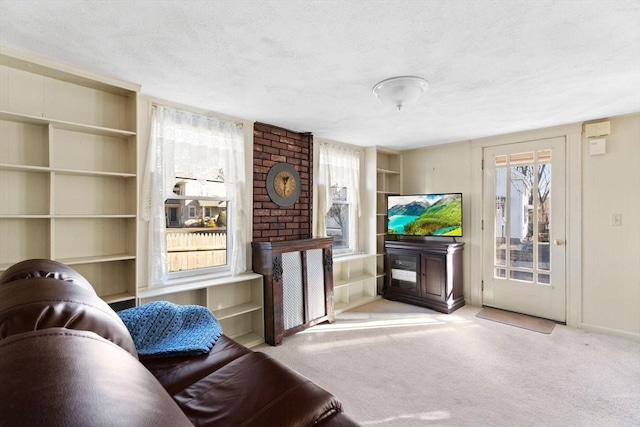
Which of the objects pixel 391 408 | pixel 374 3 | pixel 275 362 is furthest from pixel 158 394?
pixel 391 408

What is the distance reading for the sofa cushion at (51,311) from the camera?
0.76 m

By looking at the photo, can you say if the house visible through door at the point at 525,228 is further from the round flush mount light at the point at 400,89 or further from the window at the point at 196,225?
the window at the point at 196,225

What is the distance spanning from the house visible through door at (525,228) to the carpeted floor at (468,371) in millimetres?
501

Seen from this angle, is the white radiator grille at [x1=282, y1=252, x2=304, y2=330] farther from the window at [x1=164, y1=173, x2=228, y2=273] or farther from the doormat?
the doormat

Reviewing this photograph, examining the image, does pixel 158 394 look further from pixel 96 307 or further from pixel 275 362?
pixel 275 362

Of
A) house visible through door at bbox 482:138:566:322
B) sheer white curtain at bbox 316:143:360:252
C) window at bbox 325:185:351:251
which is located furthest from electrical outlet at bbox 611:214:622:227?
window at bbox 325:185:351:251

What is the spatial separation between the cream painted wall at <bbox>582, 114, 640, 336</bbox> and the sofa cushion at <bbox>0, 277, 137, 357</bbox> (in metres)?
4.36

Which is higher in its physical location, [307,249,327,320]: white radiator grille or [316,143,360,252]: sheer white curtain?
[316,143,360,252]: sheer white curtain

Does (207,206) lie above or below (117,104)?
below

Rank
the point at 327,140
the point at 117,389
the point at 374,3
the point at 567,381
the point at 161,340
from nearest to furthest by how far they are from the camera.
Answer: the point at 117,389 → the point at 374,3 → the point at 161,340 → the point at 567,381 → the point at 327,140

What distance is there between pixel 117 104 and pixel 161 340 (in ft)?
6.18

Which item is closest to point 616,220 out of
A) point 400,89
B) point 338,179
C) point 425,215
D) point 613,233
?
point 613,233

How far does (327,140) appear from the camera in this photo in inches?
164

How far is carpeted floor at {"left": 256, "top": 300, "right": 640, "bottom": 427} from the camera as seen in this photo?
79.4 inches
